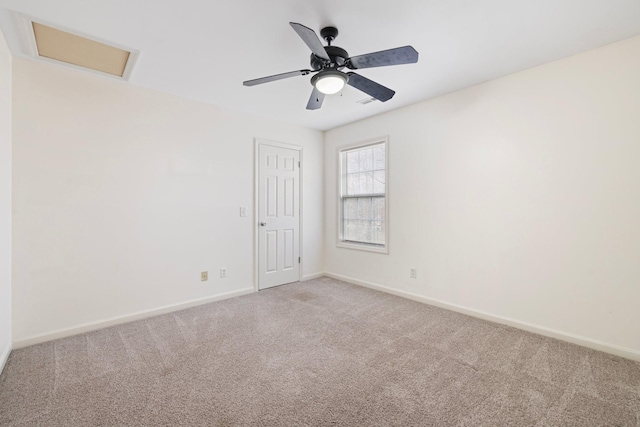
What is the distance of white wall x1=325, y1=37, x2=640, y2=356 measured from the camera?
87.0 inches

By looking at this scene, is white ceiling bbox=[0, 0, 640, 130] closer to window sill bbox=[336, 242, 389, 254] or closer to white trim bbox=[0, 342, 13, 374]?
window sill bbox=[336, 242, 389, 254]

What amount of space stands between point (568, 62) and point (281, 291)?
13.1 ft

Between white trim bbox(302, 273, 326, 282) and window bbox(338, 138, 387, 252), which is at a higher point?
window bbox(338, 138, 387, 252)

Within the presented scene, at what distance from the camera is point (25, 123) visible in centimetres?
239

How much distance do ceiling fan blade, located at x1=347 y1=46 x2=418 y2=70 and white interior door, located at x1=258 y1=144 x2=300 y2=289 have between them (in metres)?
2.30

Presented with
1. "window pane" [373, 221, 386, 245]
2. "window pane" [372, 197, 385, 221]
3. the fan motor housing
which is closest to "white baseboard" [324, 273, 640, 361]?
"window pane" [373, 221, 386, 245]

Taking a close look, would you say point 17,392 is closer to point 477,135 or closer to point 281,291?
point 281,291

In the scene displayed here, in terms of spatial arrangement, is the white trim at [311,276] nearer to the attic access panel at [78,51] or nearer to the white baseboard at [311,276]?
the white baseboard at [311,276]

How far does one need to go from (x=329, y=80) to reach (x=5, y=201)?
272cm

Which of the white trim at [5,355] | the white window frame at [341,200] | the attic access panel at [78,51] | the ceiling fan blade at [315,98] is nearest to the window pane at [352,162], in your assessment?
the white window frame at [341,200]

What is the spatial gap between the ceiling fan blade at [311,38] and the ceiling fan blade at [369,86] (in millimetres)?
305

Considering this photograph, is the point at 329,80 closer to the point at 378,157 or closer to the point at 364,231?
the point at 378,157

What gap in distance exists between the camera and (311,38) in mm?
1663

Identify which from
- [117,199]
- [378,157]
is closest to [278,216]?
[378,157]
